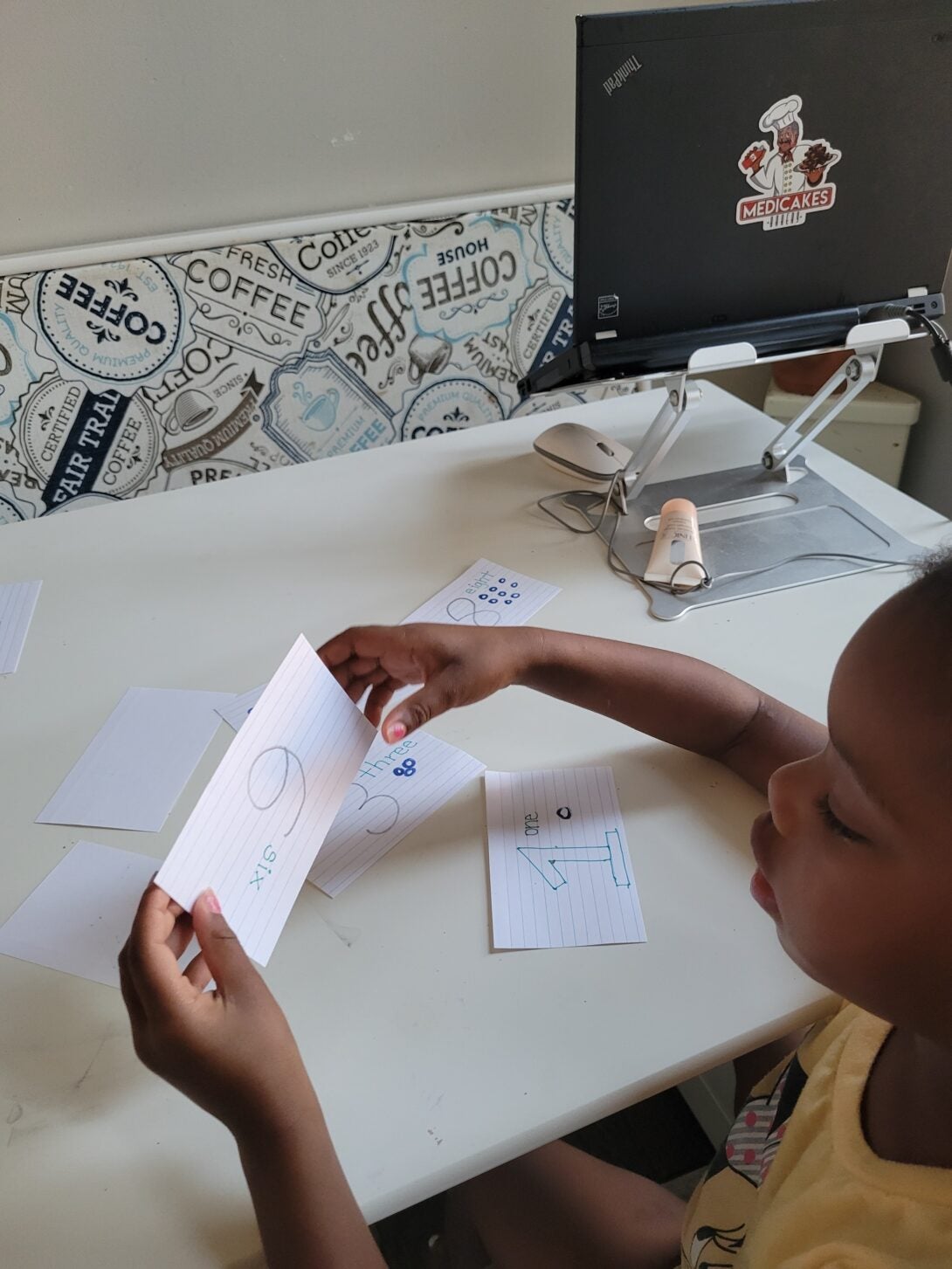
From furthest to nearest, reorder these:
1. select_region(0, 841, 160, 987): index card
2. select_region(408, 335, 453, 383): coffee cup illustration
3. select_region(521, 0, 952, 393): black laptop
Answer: select_region(408, 335, 453, 383): coffee cup illustration, select_region(521, 0, 952, 393): black laptop, select_region(0, 841, 160, 987): index card

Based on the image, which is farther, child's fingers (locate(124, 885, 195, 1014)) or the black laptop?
the black laptop

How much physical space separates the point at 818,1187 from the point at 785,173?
1000 mm

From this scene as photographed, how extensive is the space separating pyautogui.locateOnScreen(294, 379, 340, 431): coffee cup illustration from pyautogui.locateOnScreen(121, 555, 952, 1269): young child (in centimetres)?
128

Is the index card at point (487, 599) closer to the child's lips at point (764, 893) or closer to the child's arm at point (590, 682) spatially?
the child's arm at point (590, 682)

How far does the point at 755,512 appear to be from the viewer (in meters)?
1.19

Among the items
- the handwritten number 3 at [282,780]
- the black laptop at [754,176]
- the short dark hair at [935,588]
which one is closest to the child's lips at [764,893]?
the short dark hair at [935,588]

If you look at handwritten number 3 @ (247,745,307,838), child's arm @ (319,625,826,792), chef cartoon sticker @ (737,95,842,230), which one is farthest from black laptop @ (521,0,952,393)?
handwritten number 3 @ (247,745,307,838)

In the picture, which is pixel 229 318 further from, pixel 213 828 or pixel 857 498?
pixel 213 828

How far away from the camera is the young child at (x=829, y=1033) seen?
0.44m

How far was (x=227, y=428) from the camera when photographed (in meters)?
1.67

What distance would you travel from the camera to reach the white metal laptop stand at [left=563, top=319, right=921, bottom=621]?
105 cm

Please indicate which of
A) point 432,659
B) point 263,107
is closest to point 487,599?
point 432,659

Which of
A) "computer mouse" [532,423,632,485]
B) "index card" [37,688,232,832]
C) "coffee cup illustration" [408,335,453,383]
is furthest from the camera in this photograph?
"coffee cup illustration" [408,335,453,383]

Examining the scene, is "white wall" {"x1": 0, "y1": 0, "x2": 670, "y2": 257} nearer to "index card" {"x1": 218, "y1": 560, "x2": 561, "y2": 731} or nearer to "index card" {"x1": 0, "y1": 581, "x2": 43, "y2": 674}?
"index card" {"x1": 0, "y1": 581, "x2": 43, "y2": 674}
